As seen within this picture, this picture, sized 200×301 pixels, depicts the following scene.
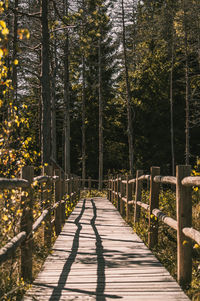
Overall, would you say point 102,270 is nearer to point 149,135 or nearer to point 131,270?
point 131,270

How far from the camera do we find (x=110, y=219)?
10.8 metres

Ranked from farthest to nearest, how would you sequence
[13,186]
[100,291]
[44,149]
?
[44,149] < [100,291] < [13,186]

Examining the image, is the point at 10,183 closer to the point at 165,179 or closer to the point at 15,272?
the point at 15,272

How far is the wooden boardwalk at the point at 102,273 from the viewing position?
4031 millimetres

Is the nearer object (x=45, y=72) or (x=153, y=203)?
(x=153, y=203)

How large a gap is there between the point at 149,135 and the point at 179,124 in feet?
8.86

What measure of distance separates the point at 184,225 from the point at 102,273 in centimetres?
126

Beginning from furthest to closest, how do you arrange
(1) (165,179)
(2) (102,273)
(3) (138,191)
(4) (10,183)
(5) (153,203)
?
(3) (138,191) → (5) (153,203) → (1) (165,179) → (2) (102,273) → (4) (10,183)

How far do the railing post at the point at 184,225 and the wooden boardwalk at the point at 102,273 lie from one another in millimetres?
163

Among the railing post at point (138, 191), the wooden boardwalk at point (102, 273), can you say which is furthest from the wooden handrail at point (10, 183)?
the railing post at point (138, 191)

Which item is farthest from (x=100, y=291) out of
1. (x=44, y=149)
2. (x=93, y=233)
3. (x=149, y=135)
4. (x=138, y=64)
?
(x=138, y=64)

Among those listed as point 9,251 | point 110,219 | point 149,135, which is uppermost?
point 149,135

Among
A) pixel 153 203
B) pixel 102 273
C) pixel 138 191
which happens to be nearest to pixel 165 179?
pixel 153 203

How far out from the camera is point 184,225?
14.4ft
